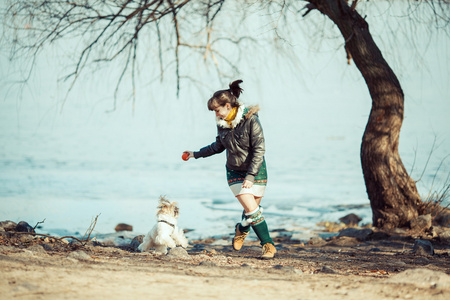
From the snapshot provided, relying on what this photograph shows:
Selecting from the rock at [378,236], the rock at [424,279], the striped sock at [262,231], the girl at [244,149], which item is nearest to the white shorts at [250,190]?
the girl at [244,149]

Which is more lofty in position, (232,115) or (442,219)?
(232,115)

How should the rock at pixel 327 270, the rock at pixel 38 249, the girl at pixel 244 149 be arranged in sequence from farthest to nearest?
the girl at pixel 244 149 < the rock at pixel 38 249 < the rock at pixel 327 270

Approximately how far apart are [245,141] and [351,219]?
21.0 feet

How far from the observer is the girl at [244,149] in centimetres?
541

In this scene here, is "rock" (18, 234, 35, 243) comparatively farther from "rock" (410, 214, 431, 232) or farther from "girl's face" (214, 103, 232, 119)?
"rock" (410, 214, 431, 232)

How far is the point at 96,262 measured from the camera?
15.0 ft

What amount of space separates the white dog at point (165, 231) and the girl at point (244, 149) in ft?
2.40

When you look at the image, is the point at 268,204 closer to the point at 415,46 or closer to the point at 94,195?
the point at 94,195

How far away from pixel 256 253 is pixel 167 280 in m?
2.64

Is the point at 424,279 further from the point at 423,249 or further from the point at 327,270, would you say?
the point at 423,249

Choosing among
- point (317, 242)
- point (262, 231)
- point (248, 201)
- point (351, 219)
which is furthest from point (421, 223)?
point (248, 201)

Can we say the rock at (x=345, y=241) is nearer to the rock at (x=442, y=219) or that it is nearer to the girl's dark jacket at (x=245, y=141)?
the rock at (x=442, y=219)

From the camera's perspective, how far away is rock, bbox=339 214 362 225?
11.1 m

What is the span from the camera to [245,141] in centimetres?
546
